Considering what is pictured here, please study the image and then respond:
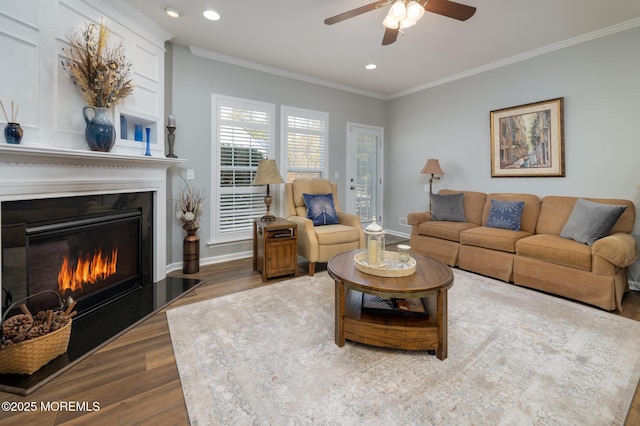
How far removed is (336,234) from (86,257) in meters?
2.40

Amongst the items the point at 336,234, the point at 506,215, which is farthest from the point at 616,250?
the point at 336,234

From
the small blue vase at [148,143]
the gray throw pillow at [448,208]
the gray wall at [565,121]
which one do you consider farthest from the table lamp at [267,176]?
the gray wall at [565,121]

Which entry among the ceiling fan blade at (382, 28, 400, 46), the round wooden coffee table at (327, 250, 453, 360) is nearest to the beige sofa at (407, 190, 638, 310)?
the round wooden coffee table at (327, 250, 453, 360)

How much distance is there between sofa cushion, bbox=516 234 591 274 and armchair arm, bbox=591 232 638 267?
98 mm

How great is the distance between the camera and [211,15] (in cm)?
282

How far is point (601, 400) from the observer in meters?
1.45

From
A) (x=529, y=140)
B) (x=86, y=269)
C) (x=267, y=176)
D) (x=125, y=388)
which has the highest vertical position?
(x=529, y=140)

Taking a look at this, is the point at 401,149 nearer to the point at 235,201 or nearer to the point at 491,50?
the point at 491,50

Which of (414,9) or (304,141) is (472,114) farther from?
(414,9)

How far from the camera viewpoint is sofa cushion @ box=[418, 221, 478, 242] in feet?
12.1

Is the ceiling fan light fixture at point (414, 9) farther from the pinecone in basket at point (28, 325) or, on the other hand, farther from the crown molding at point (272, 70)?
the pinecone in basket at point (28, 325)

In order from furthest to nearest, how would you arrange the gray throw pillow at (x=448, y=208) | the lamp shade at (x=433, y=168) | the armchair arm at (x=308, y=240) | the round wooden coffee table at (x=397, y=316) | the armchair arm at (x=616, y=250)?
the lamp shade at (x=433, y=168), the gray throw pillow at (x=448, y=208), the armchair arm at (x=308, y=240), the armchair arm at (x=616, y=250), the round wooden coffee table at (x=397, y=316)

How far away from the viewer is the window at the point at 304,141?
4.39m

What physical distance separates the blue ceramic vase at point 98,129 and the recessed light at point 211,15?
52.9 inches
